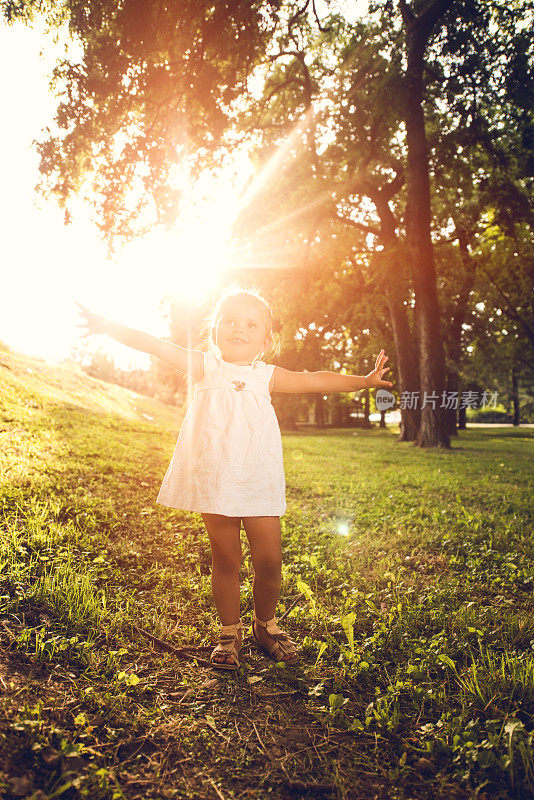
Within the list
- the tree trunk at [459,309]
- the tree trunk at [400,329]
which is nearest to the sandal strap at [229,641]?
the tree trunk at [400,329]

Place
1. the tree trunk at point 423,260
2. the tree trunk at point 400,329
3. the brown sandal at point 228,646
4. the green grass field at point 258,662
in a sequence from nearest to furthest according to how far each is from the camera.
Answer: the green grass field at point 258,662 → the brown sandal at point 228,646 → the tree trunk at point 423,260 → the tree trunk at point 400,329

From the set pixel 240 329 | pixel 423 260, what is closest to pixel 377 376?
pixel 240 329

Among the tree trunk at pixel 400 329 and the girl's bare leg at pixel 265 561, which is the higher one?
the tree trunk at pixel 400 329

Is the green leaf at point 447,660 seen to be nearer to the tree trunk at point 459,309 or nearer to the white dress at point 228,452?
the white dress at point 228,452

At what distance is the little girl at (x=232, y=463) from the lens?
106 inches

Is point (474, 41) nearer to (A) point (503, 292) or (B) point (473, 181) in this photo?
(B) point (473, 181)

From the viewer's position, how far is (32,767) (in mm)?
1735

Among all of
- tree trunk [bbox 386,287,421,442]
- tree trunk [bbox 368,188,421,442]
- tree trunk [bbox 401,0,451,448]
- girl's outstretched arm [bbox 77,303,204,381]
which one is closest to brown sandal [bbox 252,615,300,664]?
girl's outstretched arm [bbox 77,303,204,381]

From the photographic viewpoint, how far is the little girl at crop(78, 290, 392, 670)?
268 cm

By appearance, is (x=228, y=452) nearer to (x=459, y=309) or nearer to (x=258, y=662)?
(x=258, y=662)

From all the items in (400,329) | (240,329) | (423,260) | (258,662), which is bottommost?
(258,662)

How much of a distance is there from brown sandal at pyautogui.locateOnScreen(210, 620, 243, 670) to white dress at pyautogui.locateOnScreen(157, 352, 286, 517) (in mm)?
714

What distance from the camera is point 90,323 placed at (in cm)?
299

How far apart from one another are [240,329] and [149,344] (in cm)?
54
